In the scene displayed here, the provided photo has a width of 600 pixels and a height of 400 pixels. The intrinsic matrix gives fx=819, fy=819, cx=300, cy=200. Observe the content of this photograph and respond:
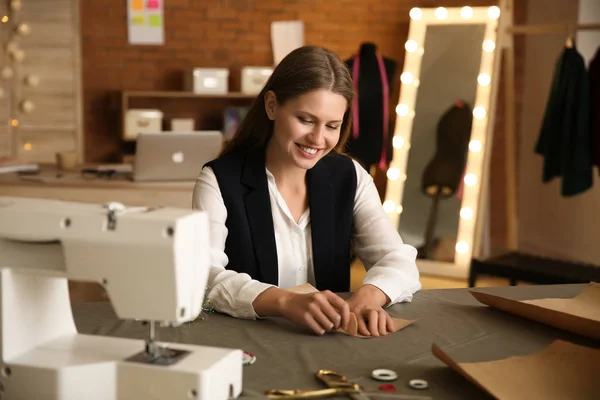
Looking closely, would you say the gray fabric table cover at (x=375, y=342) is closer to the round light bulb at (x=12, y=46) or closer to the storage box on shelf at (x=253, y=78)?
the round light bulb at (x=12, y=46)

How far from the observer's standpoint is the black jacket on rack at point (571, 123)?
4.16 m

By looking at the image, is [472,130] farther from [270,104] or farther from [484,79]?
[270,104]

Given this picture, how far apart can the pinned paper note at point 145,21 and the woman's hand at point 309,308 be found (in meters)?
4.53

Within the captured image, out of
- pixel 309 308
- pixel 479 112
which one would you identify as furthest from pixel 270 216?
pixel 479 112

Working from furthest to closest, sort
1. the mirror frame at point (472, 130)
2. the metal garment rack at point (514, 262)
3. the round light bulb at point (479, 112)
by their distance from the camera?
the round light bulb at point (479, 112) < the mirror frame at point (472, 130) < the metal garment rack at point (514, 262)

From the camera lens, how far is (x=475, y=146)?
4.90m

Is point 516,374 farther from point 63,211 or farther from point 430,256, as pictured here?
point 430,256

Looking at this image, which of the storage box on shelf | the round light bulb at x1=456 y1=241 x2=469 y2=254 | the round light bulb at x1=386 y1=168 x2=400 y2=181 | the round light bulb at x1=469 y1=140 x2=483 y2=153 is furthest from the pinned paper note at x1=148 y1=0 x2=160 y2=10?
the round light bulb at x1=456 y1=241 x2=469 y2=254

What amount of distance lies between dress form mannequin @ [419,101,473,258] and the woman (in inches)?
112

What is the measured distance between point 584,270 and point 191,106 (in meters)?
3.18

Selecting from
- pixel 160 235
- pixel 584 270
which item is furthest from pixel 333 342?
pixel 584 270

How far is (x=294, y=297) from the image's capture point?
1572 millimetres

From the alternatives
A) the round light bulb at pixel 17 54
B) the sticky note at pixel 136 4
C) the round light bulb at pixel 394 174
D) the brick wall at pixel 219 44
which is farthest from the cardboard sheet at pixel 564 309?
the sticky note at pixel 136 4

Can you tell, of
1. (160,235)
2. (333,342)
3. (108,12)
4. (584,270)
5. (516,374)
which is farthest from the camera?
(108,12)
